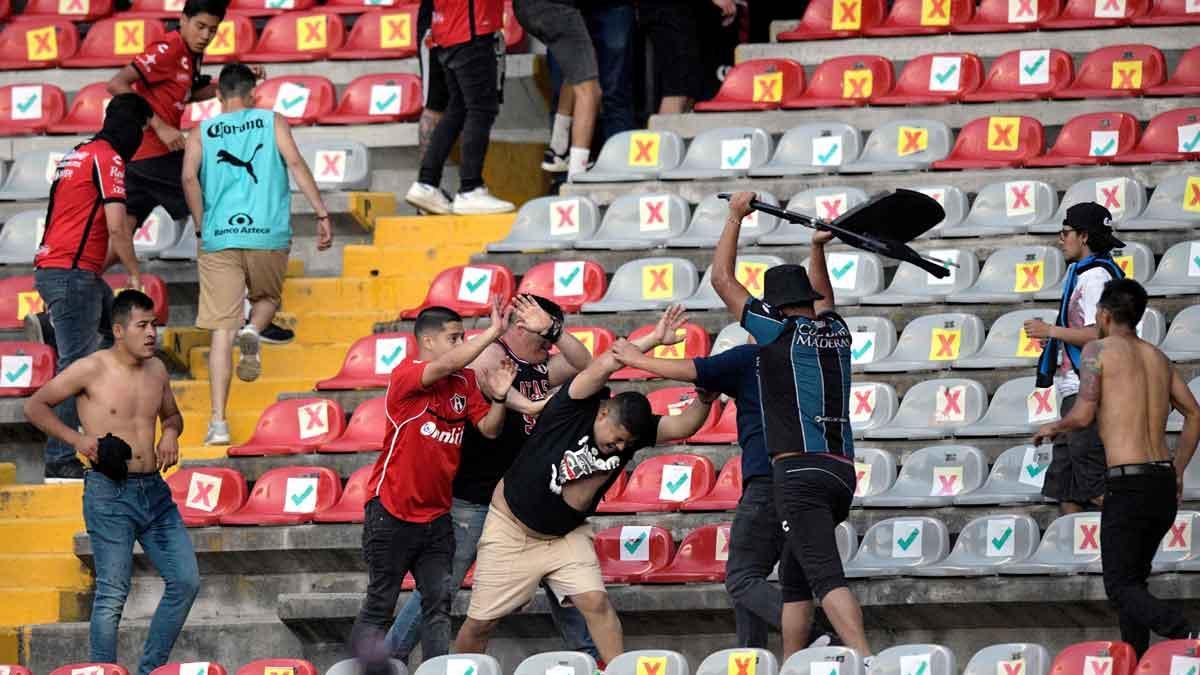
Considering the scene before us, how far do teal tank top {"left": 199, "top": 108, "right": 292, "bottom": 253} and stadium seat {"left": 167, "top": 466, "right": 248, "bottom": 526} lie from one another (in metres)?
1.16

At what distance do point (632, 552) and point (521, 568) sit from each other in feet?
3.37

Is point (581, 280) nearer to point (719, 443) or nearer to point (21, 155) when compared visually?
point (719, 443)

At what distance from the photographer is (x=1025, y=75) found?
12.7m

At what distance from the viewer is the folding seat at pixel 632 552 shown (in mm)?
9555

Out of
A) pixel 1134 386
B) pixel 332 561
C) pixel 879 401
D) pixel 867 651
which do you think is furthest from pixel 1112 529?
pixel 332 561

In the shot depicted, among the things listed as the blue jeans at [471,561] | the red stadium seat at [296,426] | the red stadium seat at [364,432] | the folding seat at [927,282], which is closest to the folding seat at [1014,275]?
the folding seat at [927,282]

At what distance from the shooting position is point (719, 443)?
34.0 ft

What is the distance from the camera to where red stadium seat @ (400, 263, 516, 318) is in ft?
37.5

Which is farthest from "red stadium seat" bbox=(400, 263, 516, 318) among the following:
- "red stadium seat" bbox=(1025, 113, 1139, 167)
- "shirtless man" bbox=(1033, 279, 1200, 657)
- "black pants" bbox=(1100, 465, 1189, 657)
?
"black pants" bbox=(1100, 465, 1189, 657)

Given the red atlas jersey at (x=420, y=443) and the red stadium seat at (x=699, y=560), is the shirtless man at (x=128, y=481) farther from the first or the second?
the red stadium seat at (x=699, y=560)

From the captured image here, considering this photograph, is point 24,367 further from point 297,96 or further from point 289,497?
point 297,96

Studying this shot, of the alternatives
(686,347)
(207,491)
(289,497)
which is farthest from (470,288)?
(207,491)

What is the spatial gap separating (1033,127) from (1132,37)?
4.26 ft

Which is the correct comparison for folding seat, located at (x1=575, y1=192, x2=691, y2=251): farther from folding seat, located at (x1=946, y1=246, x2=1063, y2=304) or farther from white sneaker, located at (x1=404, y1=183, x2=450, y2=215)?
folding seat, located at (x1=946, y1=246, x2=1063, y2=304)
